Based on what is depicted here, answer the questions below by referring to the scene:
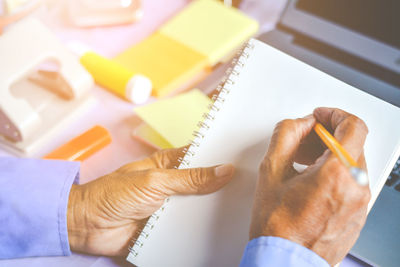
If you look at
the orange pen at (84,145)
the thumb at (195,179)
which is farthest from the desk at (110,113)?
the thumb at (195,179)

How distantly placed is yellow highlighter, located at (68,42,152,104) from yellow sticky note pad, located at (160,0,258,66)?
A: 145 mm

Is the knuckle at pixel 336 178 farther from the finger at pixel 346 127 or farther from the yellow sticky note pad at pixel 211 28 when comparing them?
the yellow sticky note pad at pixel 211 28

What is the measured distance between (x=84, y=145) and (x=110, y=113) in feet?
0.30

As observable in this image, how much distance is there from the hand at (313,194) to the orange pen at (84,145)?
308 mm

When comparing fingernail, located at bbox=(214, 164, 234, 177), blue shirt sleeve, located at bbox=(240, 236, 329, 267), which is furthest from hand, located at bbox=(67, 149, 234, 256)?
blue shirt sleeve, located at bbox=(240, 236, 329, 267)

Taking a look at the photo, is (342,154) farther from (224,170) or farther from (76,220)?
(76,220)

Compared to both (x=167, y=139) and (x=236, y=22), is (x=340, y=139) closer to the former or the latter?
(x=167, y=139)

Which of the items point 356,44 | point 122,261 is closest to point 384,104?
point 356,44

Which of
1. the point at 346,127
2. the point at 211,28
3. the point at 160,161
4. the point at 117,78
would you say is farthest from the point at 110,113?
the point at 346,127

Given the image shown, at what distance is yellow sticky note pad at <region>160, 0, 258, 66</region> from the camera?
0.78 m

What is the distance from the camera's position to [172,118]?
0.65m

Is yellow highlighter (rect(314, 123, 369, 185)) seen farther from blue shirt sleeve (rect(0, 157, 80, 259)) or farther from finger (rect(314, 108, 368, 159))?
blue shirt sleeve (rect(0, 157, 80, 259))

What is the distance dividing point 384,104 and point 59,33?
628 mm

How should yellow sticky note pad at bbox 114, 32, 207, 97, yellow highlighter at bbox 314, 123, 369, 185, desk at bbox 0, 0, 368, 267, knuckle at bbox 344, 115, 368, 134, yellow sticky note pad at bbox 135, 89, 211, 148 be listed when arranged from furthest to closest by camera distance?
yellow sticky note pad at bbox 114, 32, 207, 97 < yellow sticky note pad at bbox 135, 89, 211, 148 < desk at bbox 0, 0, 368, 267 < knuckle at bbox 344, 115, 368, 134 < yellow highlighter at bbox 314, 123, 369, 185
